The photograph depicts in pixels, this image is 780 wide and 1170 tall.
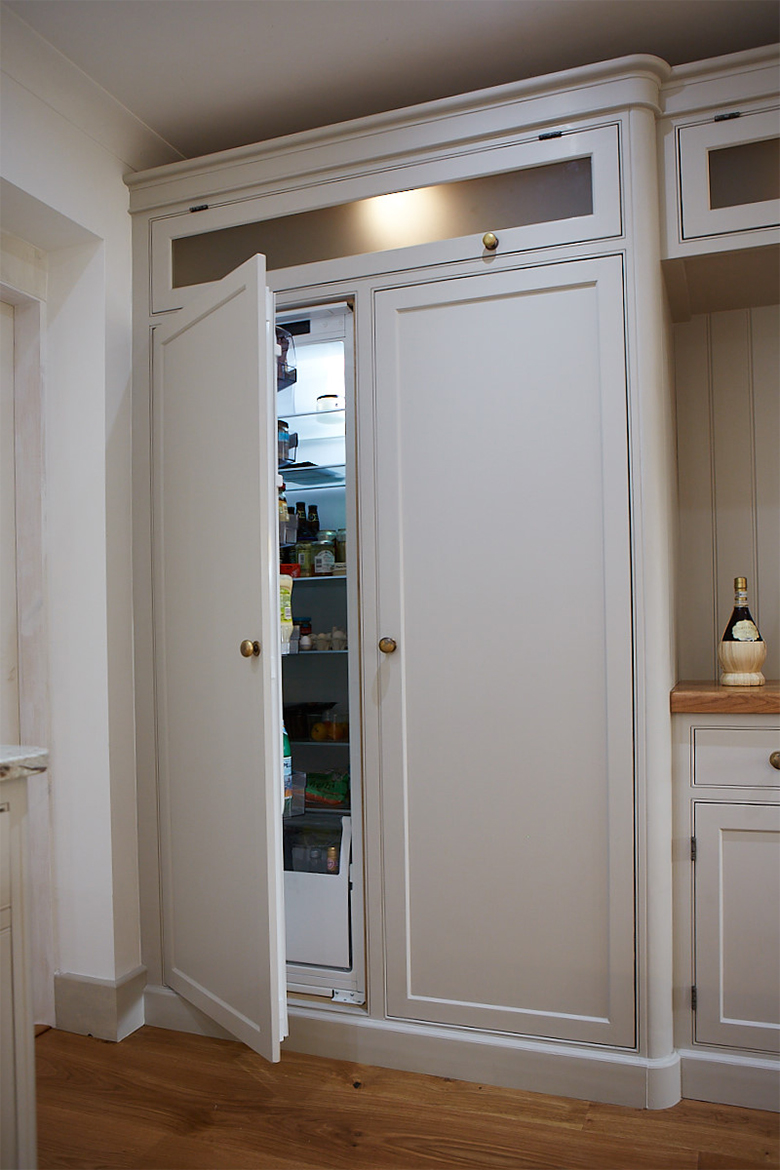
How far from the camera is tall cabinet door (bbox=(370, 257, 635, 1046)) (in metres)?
1.96

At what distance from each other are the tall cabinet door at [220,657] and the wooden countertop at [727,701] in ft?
3.16

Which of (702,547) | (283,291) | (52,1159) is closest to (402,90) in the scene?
(283,291)

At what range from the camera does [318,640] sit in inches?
98.3

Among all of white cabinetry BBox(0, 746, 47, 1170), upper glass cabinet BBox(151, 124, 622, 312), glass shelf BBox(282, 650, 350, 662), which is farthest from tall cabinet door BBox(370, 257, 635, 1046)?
white cabinetry BBox(0, 746, 47, 1170)

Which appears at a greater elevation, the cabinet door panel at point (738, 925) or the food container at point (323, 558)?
the food container at point (323, 558)

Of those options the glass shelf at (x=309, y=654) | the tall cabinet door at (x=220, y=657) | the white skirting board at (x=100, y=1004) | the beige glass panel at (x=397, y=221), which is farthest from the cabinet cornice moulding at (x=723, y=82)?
the white skirting board at (x=100, y=1004)

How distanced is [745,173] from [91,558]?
1.96 m

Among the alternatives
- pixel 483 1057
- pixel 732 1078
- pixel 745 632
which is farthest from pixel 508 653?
pixel 732 1078

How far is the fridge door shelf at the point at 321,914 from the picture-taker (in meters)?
2.29

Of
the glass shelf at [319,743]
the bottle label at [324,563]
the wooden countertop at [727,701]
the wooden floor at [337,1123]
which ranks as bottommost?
the wooden floor at [337,1123]

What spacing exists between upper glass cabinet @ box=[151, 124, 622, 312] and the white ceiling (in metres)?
0.25

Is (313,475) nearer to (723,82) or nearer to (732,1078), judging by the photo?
(723,82)

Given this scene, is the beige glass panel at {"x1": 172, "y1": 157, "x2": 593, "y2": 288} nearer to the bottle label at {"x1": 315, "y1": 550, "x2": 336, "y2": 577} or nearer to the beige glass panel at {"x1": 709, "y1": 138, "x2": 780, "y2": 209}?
the beige glass panel at {"x1": 709, "y1": 138, "x2": 780, "y2": 209}

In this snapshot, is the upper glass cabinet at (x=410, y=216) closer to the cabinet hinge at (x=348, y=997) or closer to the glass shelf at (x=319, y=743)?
the glass shelf at (x=319, y=743)
